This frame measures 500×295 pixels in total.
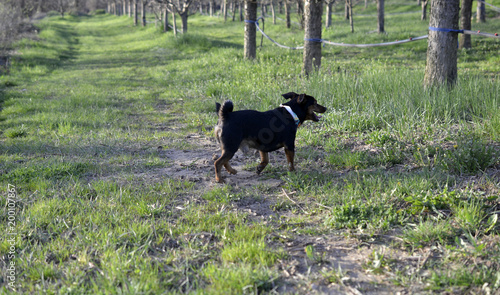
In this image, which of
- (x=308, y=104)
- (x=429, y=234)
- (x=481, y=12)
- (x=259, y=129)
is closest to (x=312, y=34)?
(x=308, y=104)

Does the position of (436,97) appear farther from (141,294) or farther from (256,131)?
(141,294)

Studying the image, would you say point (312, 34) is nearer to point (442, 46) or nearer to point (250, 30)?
point (442, 46)

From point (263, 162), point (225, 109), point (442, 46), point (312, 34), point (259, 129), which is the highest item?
point (312, 34)

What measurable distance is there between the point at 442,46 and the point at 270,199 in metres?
4.40

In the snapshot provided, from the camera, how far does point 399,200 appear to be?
12.4 ft

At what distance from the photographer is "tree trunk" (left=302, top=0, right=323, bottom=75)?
973cm

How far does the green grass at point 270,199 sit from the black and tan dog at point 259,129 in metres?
0.37

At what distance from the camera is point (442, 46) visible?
657cm

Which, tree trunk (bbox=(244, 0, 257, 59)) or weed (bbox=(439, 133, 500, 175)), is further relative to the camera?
tree trunk (bbox=(244, 0, 257, 59))

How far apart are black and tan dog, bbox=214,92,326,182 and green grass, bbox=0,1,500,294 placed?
0.37m

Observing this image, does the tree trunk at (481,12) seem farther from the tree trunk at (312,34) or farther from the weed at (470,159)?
the weed at (470,159)

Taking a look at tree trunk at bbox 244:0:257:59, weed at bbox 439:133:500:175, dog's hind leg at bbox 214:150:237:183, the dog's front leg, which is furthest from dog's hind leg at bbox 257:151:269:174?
tree trunk at bbox 244:0:257:59

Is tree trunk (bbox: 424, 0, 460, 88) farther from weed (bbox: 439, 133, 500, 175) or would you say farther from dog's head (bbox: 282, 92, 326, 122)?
dog's head (bbox: 282, 92, 326, 122)

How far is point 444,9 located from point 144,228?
19.3 ft
